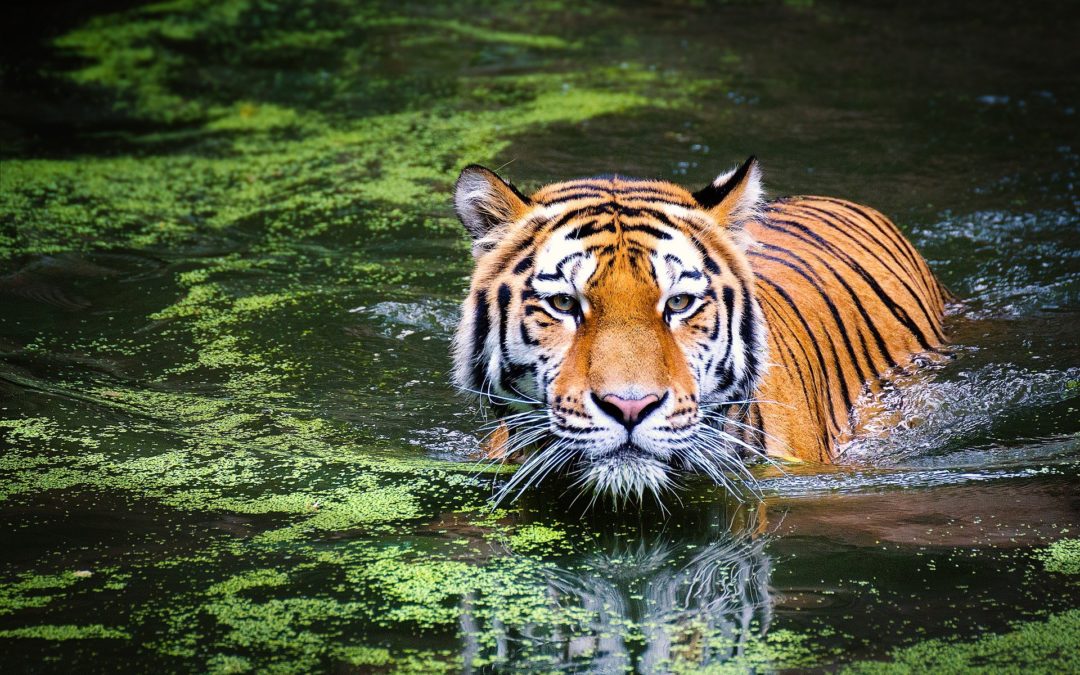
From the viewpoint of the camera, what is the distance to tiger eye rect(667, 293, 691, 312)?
8.04 feet

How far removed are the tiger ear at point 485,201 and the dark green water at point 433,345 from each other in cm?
57

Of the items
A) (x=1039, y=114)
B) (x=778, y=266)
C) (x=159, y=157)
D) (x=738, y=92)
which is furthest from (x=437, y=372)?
(x=1039, y=114)

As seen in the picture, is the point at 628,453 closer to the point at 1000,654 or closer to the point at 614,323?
the point at 614,323

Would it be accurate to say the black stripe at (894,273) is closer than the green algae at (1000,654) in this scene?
No

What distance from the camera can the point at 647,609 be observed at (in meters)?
2.10

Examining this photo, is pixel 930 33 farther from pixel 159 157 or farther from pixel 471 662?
pixel 471 662

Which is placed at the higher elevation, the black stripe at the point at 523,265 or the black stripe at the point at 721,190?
the black stripe at the point at 721,190

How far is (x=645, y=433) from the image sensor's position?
7.19 ft

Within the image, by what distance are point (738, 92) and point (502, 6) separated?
2491mm

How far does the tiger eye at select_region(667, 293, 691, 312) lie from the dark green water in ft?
1.38

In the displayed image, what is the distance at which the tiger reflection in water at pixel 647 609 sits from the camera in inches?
76.1

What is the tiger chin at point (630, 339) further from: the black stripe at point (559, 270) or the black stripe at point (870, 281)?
the black stripe at point (870, 281)

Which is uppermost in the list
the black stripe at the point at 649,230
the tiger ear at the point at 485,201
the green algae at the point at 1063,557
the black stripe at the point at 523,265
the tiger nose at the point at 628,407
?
the tiger ear at the point at 485,201

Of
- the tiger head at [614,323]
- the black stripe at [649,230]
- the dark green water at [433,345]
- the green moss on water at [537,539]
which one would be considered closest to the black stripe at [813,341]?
the dark green water at [433,345]
